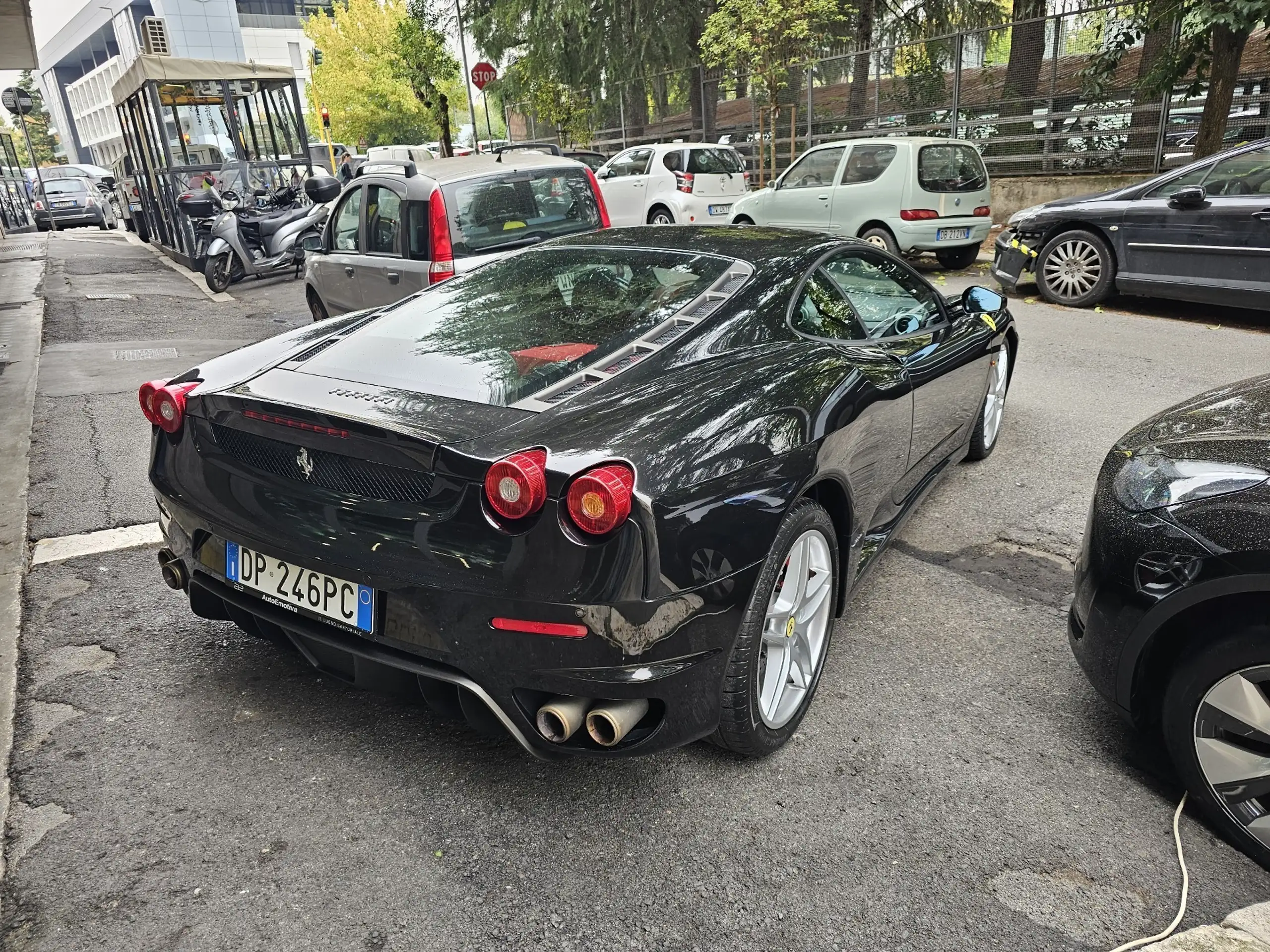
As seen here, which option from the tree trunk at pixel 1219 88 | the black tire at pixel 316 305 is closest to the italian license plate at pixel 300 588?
the black tire at pixel 316 305

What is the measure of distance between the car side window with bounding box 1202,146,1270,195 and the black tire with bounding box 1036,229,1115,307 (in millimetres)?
1020

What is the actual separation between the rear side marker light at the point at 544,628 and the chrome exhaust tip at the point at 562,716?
0.56 ft

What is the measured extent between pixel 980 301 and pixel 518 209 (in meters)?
3.84

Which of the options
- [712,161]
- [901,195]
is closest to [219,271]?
[712,161]

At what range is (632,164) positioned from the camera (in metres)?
15.2

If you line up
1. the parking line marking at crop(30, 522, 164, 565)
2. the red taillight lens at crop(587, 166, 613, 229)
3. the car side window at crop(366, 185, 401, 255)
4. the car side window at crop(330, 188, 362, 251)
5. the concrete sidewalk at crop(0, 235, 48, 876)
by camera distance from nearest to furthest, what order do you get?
the concrete sidewalk at crop(0, 235, 48, 876)
the parking line marking at crop(30, 522, 164, 565)
the car side window at crop(366, 185, 401, 255)
the red taillight lens at crop(587, 166, 613, 229)
the car side window at crop(330, 188, 362, 251)

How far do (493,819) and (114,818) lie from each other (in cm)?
98

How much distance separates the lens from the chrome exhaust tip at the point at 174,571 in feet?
9.16

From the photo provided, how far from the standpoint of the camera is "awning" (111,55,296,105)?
13727mm

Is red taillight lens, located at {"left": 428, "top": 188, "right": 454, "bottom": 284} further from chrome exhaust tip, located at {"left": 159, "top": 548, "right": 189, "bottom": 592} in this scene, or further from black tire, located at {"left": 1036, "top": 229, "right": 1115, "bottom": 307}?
black tire, located at {"left": 1036, "top": 229, "right": 1115, "bottom": 307}

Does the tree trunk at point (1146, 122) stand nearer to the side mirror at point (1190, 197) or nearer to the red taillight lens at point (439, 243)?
the side mirror at point (1190, 197)

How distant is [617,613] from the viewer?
2.04m

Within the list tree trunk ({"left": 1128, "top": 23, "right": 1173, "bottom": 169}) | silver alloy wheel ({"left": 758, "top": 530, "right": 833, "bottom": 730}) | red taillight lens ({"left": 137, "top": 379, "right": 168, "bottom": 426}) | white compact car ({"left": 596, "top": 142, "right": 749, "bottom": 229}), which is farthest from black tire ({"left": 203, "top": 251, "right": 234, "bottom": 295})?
tree trunk ({"left": 1128, "top": 23, "right": 1173, "bottom": 169})

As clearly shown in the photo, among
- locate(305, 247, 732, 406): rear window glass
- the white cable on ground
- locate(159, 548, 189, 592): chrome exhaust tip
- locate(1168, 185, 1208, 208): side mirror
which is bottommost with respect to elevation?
the white cable on ground
